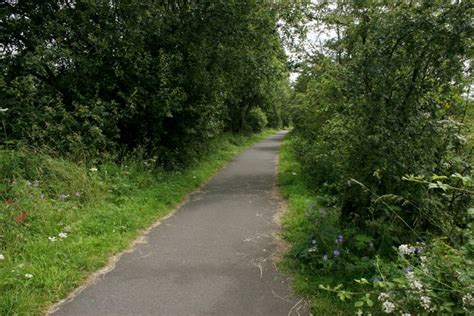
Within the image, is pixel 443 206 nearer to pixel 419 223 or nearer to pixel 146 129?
pixel 419 223

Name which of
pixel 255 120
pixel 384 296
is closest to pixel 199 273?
pixel 384 296

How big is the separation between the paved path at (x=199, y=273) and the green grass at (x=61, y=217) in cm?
32

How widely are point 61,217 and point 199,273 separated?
2.59 m

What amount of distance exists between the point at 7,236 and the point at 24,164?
250 centimetres

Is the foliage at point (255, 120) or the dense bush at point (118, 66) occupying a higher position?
the dense bush at point (118, 66)

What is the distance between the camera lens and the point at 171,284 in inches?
155

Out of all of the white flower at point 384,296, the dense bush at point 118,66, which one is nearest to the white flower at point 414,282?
the white flower at point 384,296

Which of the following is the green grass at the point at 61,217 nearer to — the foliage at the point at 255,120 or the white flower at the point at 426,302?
the white flower at the point at 426,302

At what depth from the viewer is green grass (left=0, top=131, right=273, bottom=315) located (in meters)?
3.76

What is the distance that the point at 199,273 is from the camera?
4.22 metres

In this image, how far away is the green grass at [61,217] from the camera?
376 cm

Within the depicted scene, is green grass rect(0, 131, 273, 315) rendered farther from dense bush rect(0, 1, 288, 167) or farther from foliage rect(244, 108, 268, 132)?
foliage rect(244, 108, 268, 132)

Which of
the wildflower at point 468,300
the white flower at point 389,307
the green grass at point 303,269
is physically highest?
the wildflower at point 468,300

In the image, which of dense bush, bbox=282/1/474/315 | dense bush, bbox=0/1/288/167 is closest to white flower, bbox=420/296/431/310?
dense bush, bbox=282/1/474/315
